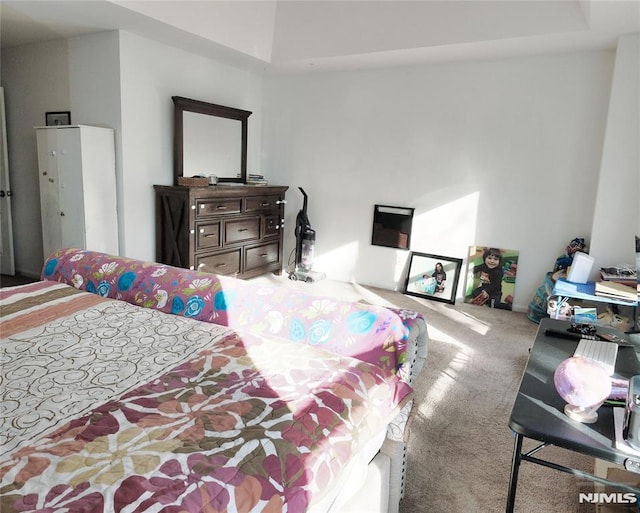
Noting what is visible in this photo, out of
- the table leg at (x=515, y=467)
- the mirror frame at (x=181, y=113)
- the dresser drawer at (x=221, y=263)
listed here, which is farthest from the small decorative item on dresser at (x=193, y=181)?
the table leg at (x=515, y=467)

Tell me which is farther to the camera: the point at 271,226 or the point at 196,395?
the point at 271,226

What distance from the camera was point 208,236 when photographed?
4305 mm

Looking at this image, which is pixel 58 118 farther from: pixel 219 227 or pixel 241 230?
pixel 241 230

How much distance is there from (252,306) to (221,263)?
2.77m

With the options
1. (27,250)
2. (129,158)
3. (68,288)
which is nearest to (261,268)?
(129,158)

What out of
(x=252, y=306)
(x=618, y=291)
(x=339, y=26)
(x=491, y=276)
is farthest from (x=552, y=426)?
(x=339, y=26)

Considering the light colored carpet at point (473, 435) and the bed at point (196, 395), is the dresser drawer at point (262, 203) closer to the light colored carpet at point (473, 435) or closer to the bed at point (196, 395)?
the light colored carpet at point (473, 435)

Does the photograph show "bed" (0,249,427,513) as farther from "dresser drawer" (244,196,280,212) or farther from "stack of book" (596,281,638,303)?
"dresser drawer" (244,196,280,212)

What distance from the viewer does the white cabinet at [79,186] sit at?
373 centimetres

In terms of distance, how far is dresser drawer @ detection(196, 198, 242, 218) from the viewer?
13.7ft

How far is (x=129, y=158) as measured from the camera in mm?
4008

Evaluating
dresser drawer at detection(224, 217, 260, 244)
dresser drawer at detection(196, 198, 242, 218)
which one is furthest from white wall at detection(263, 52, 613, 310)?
dresser drawer at detection(196, 198, 242, 218)

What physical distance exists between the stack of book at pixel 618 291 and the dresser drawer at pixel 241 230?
10.5 ft

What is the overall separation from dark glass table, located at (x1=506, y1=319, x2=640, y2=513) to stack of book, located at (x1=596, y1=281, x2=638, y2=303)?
159cm
